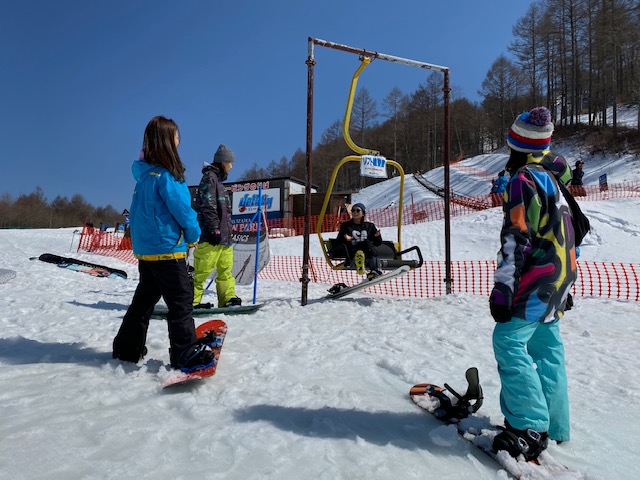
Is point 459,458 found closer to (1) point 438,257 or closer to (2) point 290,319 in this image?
(2) point 290,319

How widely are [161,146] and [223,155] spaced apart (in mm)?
2162

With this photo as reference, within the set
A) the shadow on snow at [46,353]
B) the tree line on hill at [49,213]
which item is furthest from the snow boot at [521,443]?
the tree line on hill at [49,213]

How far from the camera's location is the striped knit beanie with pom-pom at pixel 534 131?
A: 6.95 feet

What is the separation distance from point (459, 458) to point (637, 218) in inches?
616

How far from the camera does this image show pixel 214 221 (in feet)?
15.2

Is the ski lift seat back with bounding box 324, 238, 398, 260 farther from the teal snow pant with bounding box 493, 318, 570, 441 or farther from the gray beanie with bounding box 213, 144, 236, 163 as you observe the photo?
the teal snow pant with bounding box 493, 318, 570, 441

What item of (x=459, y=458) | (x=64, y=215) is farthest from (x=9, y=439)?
(x=64, y=215)

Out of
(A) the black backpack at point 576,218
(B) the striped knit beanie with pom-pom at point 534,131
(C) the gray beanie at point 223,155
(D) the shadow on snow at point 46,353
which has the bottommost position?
(D) the shadow on snow at point 46,353

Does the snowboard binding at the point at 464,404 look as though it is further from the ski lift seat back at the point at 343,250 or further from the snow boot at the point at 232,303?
the ski lift seat back at the point at 343,250

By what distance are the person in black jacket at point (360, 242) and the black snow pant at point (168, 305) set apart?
3517 millimetres

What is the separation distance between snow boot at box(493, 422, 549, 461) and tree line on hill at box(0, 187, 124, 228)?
58.0 metres

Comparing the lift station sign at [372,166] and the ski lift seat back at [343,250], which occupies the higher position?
the lift station sign at [372,166]

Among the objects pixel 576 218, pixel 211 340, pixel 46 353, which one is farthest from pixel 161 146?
pixel 576 218

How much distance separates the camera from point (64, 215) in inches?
3285
